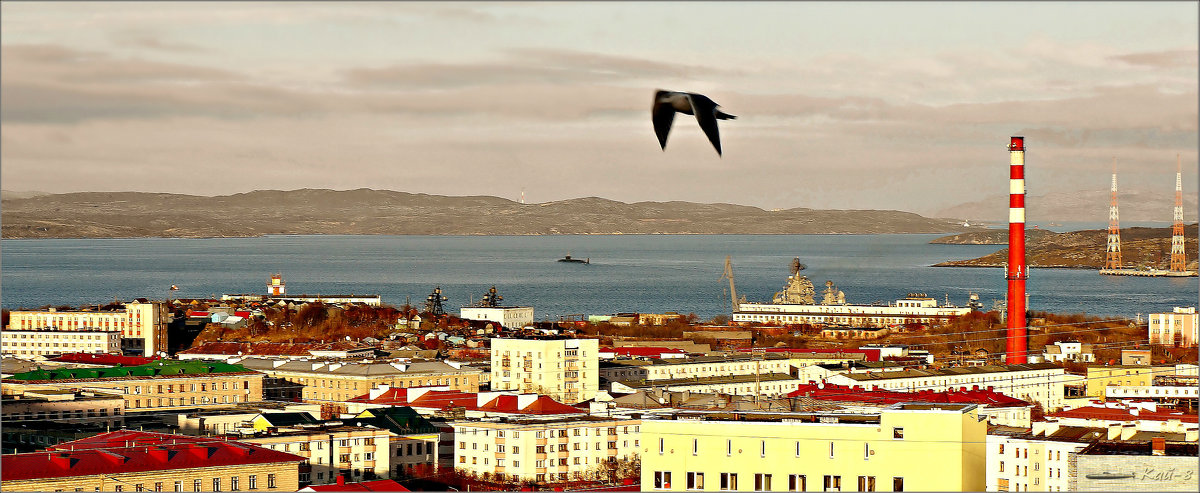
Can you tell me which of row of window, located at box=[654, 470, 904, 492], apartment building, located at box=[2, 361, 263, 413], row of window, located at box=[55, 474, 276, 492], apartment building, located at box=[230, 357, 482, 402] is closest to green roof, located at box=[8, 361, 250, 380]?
apartment building, located at box=[2, 361, 263, 413]

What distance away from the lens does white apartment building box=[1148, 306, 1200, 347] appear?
126 ft

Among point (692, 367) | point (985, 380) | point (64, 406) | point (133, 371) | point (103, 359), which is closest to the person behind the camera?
point (64, 406)

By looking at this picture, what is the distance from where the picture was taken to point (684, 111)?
5898mm

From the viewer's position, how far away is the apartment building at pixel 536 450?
1923cm

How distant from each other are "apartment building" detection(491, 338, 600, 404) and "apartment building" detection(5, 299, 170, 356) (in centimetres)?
1477

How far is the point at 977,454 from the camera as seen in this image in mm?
11664

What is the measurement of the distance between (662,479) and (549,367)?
1446 cm

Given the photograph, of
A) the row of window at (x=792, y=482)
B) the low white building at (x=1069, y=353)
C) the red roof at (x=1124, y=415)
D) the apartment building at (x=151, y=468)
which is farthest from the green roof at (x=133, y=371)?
the row of window at (x=792, y=482)

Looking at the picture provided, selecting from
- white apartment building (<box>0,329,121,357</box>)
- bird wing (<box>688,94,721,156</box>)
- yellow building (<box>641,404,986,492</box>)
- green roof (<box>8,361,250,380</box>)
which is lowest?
white apartment building (<box>0,329,121,357</box>)

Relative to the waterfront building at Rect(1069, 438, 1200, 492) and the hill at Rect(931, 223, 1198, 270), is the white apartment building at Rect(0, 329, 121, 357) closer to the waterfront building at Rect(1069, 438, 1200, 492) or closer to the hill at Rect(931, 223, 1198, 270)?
the waterfront building at Rect(1069, 438, 1200, 492)

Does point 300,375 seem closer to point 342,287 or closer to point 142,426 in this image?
point 142,426

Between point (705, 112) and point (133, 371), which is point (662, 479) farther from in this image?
point (133, 371)

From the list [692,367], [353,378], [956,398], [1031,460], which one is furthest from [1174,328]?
[1031,460]

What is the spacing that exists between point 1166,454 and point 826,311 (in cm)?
4315
